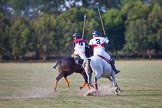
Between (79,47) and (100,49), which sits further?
(79,47)

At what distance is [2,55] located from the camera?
7725cm

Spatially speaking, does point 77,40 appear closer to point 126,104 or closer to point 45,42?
point 126,104

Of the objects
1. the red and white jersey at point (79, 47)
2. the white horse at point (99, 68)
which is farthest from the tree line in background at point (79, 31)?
the white horse at point (99, 68)

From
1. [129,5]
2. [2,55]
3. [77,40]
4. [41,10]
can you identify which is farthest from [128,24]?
[77,40]

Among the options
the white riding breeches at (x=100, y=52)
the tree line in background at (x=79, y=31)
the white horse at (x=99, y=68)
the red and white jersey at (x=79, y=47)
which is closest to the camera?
the white horse at (x=99, y=68)

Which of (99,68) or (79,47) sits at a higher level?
(79,47)

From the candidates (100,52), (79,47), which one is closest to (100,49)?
(100,52)

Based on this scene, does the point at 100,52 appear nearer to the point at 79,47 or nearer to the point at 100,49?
the point at 100,49

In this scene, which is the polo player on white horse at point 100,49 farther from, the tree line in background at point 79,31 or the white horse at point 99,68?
the tree line in background at point 79,31

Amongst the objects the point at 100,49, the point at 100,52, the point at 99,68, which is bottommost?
the point at 99,68

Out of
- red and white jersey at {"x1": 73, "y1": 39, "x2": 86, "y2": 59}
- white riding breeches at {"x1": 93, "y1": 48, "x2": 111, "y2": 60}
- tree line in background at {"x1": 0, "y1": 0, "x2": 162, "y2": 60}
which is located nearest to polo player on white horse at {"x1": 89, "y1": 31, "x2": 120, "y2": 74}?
white riding breeches at {"x1": 93, "y1": 48, "x2": 111, "y2": 60}

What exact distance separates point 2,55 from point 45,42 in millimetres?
6255

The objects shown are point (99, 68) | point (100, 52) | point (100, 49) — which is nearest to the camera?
point (99, 68)

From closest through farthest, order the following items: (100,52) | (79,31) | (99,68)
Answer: (99,68)
(100,52)
(79,31)
